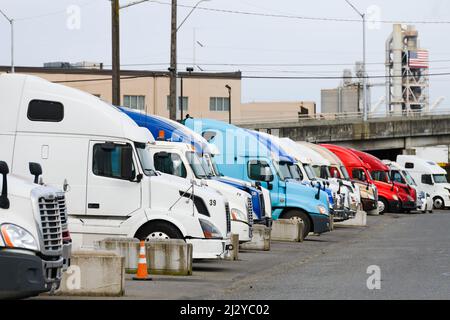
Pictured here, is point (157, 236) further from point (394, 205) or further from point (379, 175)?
point (394, 205)

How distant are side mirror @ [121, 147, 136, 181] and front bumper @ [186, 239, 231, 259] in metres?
1.64

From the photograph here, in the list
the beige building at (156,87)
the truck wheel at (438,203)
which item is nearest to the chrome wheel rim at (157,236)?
the truck wheel at (438,203)

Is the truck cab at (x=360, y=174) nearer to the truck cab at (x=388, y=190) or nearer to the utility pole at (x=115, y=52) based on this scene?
the truck cab at (x=388, y=190)

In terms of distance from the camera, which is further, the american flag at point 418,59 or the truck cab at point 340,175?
the american flag at point 418,59

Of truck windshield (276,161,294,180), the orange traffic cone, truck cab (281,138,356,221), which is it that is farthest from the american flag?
the orange traffic cone

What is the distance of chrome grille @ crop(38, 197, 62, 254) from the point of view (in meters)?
11.9

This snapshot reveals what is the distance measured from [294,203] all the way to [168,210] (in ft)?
38.1

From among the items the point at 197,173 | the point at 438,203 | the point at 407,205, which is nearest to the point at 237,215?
the point at 197,173

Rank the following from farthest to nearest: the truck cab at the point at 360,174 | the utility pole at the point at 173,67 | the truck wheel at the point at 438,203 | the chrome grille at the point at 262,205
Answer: the truck wheel at the point at 438,203 → the truck cab at the point at 360,174 → the utility pole at the point at 173,67 → the chrome grille at the point at 262,205

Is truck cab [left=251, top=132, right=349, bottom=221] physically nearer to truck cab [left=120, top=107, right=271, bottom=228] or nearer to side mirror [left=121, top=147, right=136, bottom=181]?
truck cab [left=120, top=107, right=271, bottom=228]

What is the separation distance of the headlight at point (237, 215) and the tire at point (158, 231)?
13.1ft

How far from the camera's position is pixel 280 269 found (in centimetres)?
2059

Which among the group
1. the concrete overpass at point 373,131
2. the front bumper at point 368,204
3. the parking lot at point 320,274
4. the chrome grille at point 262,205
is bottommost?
the parking lot at point 320,274

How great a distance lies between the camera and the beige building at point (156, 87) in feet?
253
